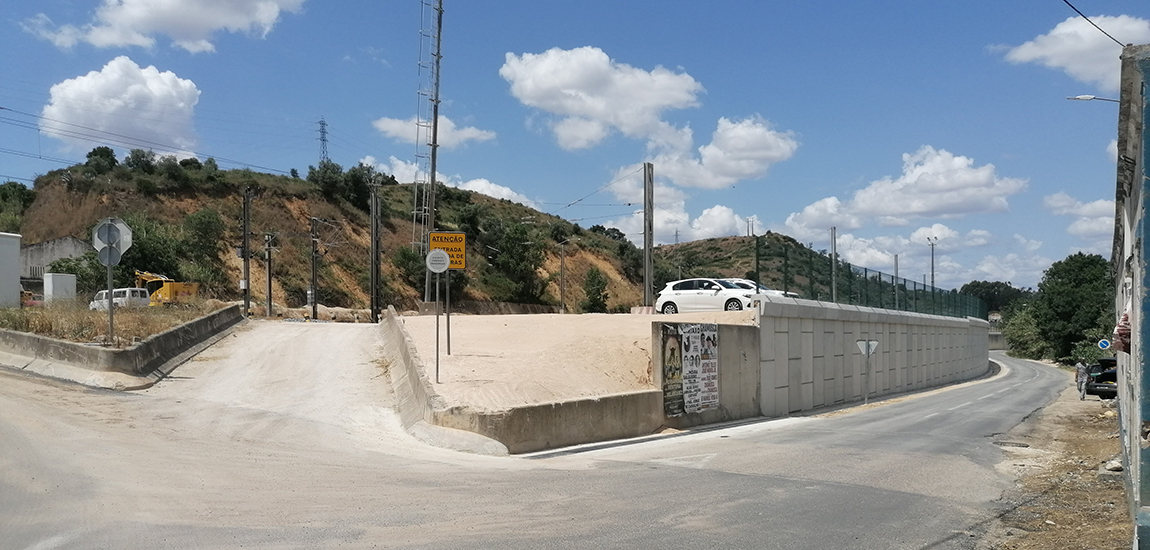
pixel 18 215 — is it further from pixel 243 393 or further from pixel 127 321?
pixel 243 393

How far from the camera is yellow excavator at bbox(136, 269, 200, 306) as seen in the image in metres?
50.7

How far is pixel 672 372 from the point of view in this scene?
2091 centimetres

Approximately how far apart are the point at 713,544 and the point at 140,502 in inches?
233

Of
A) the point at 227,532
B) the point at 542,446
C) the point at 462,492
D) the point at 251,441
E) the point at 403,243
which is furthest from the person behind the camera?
the point at 403,243

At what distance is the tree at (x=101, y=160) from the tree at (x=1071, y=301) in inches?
3612

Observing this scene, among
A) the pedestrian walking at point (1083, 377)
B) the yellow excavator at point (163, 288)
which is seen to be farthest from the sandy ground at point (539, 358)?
the yellow excavator at point (163, 288)

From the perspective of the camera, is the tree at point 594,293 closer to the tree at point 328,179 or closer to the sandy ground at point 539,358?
the tree at point 328,179

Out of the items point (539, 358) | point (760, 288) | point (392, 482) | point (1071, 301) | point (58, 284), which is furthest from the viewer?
point (1071, 301)

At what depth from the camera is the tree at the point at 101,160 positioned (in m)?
76.0

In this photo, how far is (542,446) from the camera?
16.1m

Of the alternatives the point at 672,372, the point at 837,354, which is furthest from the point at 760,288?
the point at 672,372

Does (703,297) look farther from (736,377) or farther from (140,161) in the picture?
(140,161)

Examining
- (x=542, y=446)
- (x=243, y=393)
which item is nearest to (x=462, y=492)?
(x=542, y=446)

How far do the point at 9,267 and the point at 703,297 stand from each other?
81.4ft
